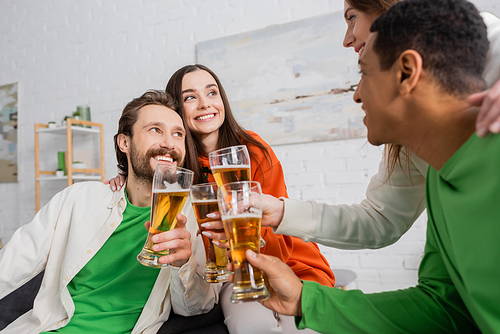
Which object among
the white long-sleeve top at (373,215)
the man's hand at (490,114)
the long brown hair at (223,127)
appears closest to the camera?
the man's hand at (490,114)

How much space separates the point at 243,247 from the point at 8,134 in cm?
484

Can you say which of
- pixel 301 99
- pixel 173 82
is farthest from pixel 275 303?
pixel 301 99

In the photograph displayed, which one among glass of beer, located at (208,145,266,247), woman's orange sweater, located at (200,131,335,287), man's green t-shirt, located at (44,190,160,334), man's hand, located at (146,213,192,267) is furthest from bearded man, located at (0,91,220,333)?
glass of beer, located at (208,145,266,247)

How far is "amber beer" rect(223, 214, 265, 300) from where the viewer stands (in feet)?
2.70

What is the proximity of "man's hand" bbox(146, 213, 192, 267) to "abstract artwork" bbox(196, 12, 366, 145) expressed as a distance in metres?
2.24

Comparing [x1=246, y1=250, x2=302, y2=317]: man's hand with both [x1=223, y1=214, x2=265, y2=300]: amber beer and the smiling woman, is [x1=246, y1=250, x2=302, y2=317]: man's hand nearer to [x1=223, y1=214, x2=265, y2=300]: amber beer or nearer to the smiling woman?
[x1=223, y1=214, x2=265, y2=300]: amber beer

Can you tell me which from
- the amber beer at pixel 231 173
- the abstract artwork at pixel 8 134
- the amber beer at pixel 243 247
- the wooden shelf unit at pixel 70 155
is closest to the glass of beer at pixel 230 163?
the amber beer at pixel 231 173

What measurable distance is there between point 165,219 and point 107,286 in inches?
24.0

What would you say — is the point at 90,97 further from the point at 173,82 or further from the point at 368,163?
the point at 368,163

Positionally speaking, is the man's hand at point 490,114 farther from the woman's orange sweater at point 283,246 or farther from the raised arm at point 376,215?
the woman's orange sweater at point 283,246

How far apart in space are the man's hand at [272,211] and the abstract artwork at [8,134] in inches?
175

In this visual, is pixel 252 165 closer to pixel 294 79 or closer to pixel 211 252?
pixel 211 252

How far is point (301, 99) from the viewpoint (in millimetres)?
→ 3305

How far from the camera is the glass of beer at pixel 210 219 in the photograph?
105cm
